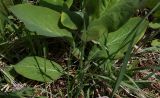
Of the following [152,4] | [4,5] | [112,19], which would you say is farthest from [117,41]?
[4,5]

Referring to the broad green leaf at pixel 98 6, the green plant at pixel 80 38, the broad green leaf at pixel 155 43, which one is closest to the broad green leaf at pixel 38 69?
the green plant at pixel 80 38

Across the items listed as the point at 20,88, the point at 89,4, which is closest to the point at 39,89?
the point at 20,88

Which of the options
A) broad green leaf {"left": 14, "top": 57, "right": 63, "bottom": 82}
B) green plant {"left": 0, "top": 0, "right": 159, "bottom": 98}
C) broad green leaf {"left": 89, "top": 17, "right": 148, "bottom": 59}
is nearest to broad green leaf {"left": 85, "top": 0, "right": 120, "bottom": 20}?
green plant {"left": 0, "top": 0, "right": 159, "bottom": 98}

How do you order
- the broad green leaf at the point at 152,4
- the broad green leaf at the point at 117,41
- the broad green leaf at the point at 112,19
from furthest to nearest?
the broad green leaf at the point at 152,4, the broad green leaf at the point at 117,41, the broad green leaf at the point at 112,19

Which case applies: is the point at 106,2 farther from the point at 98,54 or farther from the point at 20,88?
the point at 20,88

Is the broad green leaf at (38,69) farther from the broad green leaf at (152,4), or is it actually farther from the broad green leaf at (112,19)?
the broad green leaf at (152,4)

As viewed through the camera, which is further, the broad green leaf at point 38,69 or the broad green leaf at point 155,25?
the broad green leaf at point 155,25

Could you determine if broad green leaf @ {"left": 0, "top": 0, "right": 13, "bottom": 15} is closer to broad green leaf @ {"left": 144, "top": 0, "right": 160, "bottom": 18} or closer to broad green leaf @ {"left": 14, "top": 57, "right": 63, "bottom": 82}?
broad green leaf @ {"left": 14, "top": 57, "right": 63, "bottom": 82}
